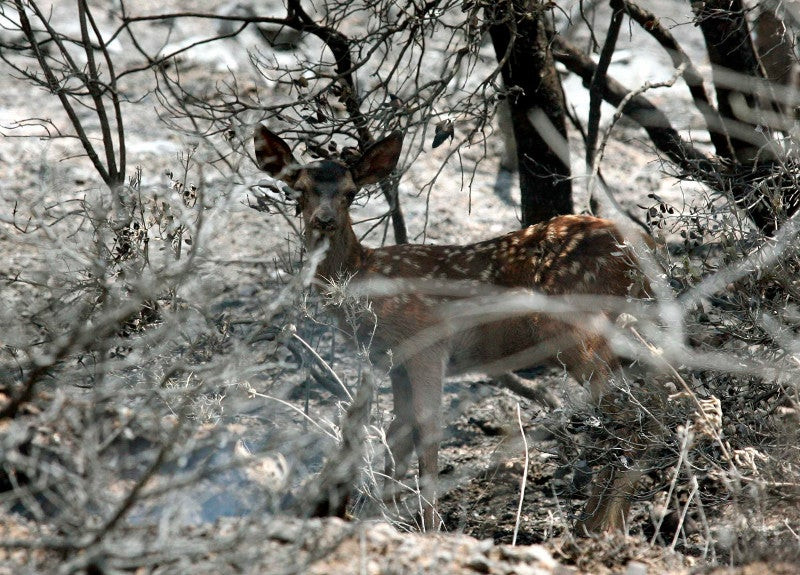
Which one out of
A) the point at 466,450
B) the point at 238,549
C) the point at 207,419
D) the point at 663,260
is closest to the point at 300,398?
the point at 466,450

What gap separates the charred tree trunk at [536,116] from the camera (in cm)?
725


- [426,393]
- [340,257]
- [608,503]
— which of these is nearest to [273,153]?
[340,257]

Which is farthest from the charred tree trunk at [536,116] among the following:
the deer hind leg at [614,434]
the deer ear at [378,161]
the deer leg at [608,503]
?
the deer leg at [608,503]

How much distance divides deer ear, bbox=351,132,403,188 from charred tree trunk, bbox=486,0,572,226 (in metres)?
1.07

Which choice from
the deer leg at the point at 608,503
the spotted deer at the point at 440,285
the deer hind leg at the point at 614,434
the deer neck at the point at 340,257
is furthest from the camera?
the deer neck at the point at 340,257

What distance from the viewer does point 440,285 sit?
7117 millimetres

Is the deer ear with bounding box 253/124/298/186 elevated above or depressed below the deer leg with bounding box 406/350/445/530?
above

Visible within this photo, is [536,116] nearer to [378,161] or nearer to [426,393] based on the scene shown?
[378,161]

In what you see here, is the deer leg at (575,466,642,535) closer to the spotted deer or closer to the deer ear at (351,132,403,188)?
the spotted deer

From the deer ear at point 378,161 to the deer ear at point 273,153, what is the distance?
44 cm

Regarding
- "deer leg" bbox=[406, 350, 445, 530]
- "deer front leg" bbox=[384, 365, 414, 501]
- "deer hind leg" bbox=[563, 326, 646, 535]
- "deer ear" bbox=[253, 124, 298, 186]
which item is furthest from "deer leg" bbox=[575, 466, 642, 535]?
"deer ear" bbox=[253, 124, 298, 186]

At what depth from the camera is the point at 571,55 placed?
7.79 m

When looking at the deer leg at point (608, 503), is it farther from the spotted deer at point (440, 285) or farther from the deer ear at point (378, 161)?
the deer ear at point (378, 161)

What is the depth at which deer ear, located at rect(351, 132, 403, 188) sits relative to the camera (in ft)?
21.6
